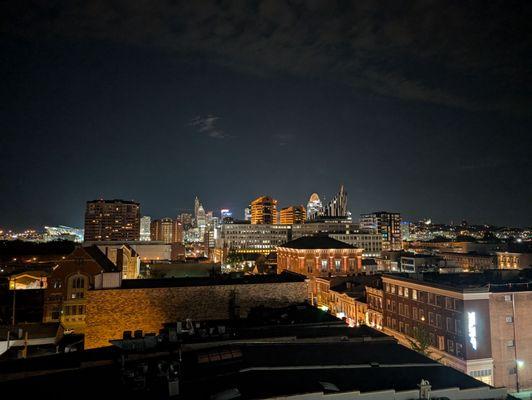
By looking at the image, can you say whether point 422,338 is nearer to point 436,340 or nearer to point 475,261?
point 436,340

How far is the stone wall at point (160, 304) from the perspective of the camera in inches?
1128

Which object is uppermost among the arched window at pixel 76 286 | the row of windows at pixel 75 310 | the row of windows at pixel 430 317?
the arched window at pixel 76 286

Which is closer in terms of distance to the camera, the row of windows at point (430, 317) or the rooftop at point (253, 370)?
the rooftop at point (253, 370)

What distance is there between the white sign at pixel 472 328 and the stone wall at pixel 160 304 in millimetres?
19592

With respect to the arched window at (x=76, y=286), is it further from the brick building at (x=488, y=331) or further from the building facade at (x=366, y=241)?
the building facade at (x=366, y=241)

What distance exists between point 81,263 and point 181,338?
32.7m

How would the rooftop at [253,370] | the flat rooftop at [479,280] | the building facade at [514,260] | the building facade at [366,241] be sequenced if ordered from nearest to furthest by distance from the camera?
the rooftop at [253,370] → the flat rooftop at [479,280] → the building facade at [514,260] → the building facade at [366,241]

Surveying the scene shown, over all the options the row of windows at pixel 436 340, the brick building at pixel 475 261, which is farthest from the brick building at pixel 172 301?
the brick building at pixel 475 261

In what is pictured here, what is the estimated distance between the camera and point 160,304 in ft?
98.8

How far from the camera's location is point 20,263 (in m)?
93.6

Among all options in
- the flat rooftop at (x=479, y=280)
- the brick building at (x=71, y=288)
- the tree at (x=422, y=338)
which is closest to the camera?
the flat rooftop at (x=479, y=280)

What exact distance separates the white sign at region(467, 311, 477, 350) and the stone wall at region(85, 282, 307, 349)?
19.6 meters

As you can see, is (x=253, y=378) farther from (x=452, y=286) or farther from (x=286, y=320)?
(x=452, y=286)

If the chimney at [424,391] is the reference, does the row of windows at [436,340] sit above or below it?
below
